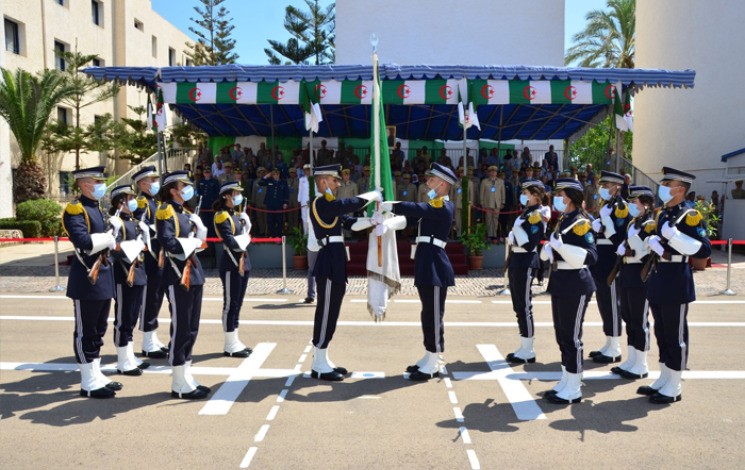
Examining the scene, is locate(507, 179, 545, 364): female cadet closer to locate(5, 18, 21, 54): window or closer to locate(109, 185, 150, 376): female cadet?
locate(109, 185, 150, 376): female cadet

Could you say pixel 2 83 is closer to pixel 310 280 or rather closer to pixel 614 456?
pixel 310 280

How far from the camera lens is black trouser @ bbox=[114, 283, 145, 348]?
22.2 feet

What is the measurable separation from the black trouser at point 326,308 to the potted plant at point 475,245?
857cm

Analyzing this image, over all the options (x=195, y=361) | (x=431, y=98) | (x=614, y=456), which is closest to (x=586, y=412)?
(x=614, y=456)

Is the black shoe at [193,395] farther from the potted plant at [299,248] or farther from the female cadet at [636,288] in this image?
the potted plant at [299,248]

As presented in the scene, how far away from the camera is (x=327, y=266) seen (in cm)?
652

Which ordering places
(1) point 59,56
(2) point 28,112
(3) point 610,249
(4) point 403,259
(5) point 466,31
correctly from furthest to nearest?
(1) point 59,56 < (5) point 466,31 < (2) point 28,112 < (4) point 403,259 < (3) point 610,249

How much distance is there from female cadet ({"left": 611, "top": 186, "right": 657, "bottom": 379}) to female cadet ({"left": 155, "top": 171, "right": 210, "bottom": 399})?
178 inches

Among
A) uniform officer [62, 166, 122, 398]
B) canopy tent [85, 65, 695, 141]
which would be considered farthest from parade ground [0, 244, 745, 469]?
canopy tent [85, 65, 695, 141]

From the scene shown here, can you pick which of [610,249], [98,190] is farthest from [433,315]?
[98,190]

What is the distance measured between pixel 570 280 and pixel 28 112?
1015 inches

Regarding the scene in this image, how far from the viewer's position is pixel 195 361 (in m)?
7.30

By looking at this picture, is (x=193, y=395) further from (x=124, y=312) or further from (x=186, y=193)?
(x=186, y=193)

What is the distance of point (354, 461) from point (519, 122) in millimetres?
Answer: 17836
